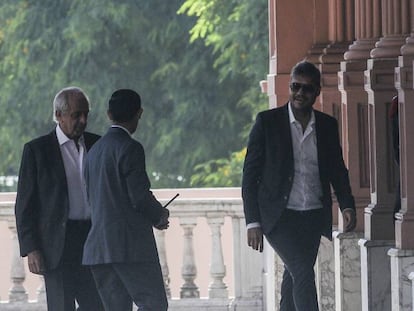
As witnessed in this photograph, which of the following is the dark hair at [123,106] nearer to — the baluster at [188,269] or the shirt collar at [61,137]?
the shirt collar at [61,137]

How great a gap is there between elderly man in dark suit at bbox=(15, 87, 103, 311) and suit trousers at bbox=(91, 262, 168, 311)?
0.35 meters

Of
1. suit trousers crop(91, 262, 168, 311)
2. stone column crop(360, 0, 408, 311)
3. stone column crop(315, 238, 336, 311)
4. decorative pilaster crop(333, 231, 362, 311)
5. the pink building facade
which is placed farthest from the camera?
stone column crop(315, 238, 336, 311)

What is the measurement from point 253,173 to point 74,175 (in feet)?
3.19

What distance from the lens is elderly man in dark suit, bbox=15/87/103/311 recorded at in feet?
33.9

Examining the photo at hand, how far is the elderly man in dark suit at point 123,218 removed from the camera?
32.4ft

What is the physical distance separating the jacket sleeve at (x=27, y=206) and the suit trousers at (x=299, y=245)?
4.21 feet

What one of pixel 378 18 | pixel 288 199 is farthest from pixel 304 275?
pixel 378 18

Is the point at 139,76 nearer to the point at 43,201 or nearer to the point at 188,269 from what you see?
the point at 188,269

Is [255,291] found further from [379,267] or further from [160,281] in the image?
[160,281]

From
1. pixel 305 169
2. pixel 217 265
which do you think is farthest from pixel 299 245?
pixel 217 265

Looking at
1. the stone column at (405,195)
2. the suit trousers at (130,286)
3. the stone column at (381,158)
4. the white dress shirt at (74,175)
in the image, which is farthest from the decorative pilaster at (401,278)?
the white dress shirt at (74,175)

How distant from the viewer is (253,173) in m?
10.7

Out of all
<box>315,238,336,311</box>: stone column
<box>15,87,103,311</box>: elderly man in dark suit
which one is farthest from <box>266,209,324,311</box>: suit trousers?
<box>315,238,336,311</box>: stone column

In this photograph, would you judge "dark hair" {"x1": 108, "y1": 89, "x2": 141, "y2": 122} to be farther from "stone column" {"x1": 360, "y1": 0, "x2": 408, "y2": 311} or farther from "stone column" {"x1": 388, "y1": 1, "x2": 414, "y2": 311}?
"stone column" {"x1": 360, "y1": 0, "x2": 408, "y2": 311}
